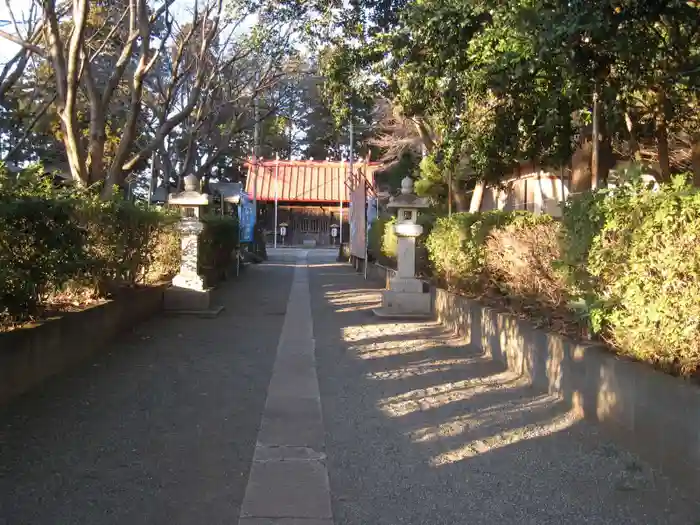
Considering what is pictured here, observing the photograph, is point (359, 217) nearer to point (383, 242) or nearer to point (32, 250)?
point (383, 242)

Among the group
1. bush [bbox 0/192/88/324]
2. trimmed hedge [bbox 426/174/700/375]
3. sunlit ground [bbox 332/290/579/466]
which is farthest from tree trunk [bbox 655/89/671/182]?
bush [bbox 0/192/88/324]

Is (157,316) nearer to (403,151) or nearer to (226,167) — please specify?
(403,151)

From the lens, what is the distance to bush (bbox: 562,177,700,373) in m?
5.08

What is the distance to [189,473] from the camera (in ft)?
16.4

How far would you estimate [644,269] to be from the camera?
5.51 meters

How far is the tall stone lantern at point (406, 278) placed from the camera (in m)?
13.4

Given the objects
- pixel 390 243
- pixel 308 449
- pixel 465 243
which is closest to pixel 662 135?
pixel 465 243

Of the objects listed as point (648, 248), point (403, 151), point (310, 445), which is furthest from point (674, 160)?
point (403, 151)

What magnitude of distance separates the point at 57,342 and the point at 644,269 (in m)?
5.62

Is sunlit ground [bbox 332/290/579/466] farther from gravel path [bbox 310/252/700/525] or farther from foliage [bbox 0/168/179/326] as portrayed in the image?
foliage [bbox 0/168/179/326]

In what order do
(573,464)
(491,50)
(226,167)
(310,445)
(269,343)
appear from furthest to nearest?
(226,167) < (269,343) < (491,50) < (310,445) < (573,464)

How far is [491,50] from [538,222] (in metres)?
2.14

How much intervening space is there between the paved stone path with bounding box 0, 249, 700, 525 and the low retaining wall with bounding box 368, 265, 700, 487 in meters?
0.15

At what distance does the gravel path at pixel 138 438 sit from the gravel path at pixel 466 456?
0.78 metres
